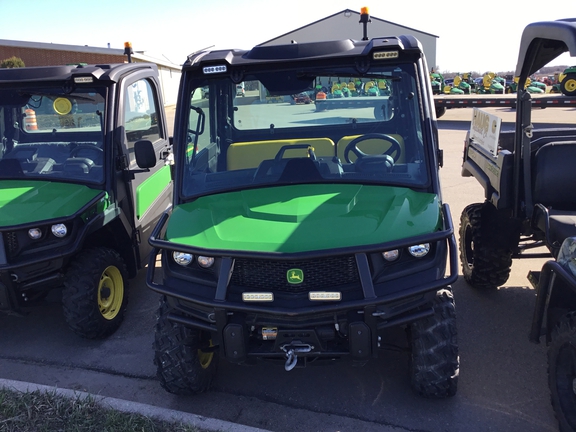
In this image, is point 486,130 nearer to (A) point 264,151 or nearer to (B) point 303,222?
(A) point 264,151

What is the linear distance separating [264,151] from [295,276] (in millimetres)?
1212

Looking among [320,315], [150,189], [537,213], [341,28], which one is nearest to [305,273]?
[320,315]

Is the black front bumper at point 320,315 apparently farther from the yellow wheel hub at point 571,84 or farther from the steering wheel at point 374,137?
the yellow wheel hub at point 571,84

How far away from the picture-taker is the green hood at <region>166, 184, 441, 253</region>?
2.78 m

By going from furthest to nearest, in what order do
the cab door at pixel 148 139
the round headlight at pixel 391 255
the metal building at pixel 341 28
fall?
1. the metal building at pixel 341 28
2. the cab door at pixel 148 139
3. the round headlight at pixel 391 255

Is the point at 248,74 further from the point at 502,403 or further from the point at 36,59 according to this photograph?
the point at 36,59

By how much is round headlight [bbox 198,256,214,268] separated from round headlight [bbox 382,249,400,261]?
97cm

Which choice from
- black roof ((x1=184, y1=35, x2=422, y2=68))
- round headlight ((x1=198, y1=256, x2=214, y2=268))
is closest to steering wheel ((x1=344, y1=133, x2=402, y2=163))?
black roof ((x1=184, y1=35, x2=422, y2=68))

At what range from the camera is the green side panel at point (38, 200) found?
12.4 feet

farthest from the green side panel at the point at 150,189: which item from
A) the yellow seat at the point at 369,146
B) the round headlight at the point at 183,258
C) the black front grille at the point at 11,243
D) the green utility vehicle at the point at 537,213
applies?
the green utility vehicle at the point at 537,213

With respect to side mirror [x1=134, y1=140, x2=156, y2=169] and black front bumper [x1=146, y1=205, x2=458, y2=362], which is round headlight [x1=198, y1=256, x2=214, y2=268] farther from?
side mirror [x1=134, y1=140, x2=156, y2=169]

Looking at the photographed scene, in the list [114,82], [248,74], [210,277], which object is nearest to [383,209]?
[210,277]

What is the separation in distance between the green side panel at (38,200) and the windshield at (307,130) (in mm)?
1075

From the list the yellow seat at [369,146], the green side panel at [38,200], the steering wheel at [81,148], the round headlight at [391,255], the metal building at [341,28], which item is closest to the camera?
the round headlight at [391,255]
